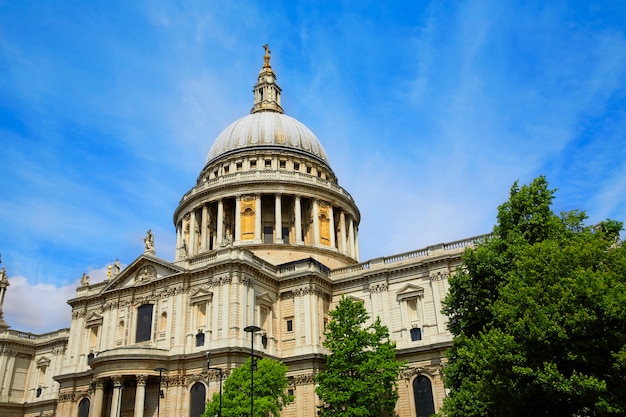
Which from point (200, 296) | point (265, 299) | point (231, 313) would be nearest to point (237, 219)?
point (265, 299)

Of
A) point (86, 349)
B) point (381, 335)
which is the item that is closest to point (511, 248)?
point (381, 335)

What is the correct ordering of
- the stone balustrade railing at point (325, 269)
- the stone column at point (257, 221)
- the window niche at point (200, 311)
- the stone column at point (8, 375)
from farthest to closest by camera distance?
1. the stone column at point (8, 375)
2. the stone column at point (257, 221)
3. the stone balustrade railing at point (325, 269)
4. the window niche at point (200, 311)

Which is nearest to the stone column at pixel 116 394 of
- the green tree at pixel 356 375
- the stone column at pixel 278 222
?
the green tree at pixel 356 375

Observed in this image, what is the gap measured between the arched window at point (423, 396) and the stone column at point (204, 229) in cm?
2682

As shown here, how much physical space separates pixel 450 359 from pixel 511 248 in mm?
7439

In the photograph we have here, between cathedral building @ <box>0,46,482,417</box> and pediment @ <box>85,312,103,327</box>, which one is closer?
cathedral building @ <box>0,46,482,417</box>

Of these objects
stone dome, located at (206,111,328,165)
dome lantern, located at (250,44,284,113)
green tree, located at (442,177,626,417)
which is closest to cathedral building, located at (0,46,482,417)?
stone dome, located at (206,111,328,165)

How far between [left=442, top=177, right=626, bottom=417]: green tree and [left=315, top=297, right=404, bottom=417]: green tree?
6.19m

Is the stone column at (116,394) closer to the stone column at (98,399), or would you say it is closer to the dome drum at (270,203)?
the stone column at (98,399)

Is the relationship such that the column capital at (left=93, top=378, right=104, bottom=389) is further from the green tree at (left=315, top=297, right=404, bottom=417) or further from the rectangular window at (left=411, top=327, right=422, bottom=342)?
the rectangular window at (left=411, top=327, right=422, bottom=342)

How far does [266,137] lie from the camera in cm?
6688

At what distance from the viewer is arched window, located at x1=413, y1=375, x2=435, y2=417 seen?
41.0 meters

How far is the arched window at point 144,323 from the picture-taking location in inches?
1768

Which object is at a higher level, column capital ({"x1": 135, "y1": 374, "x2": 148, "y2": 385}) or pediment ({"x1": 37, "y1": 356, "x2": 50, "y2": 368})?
pediment ({"x1": 37, "y1": 356, "x2": 50, "y2": 368})
